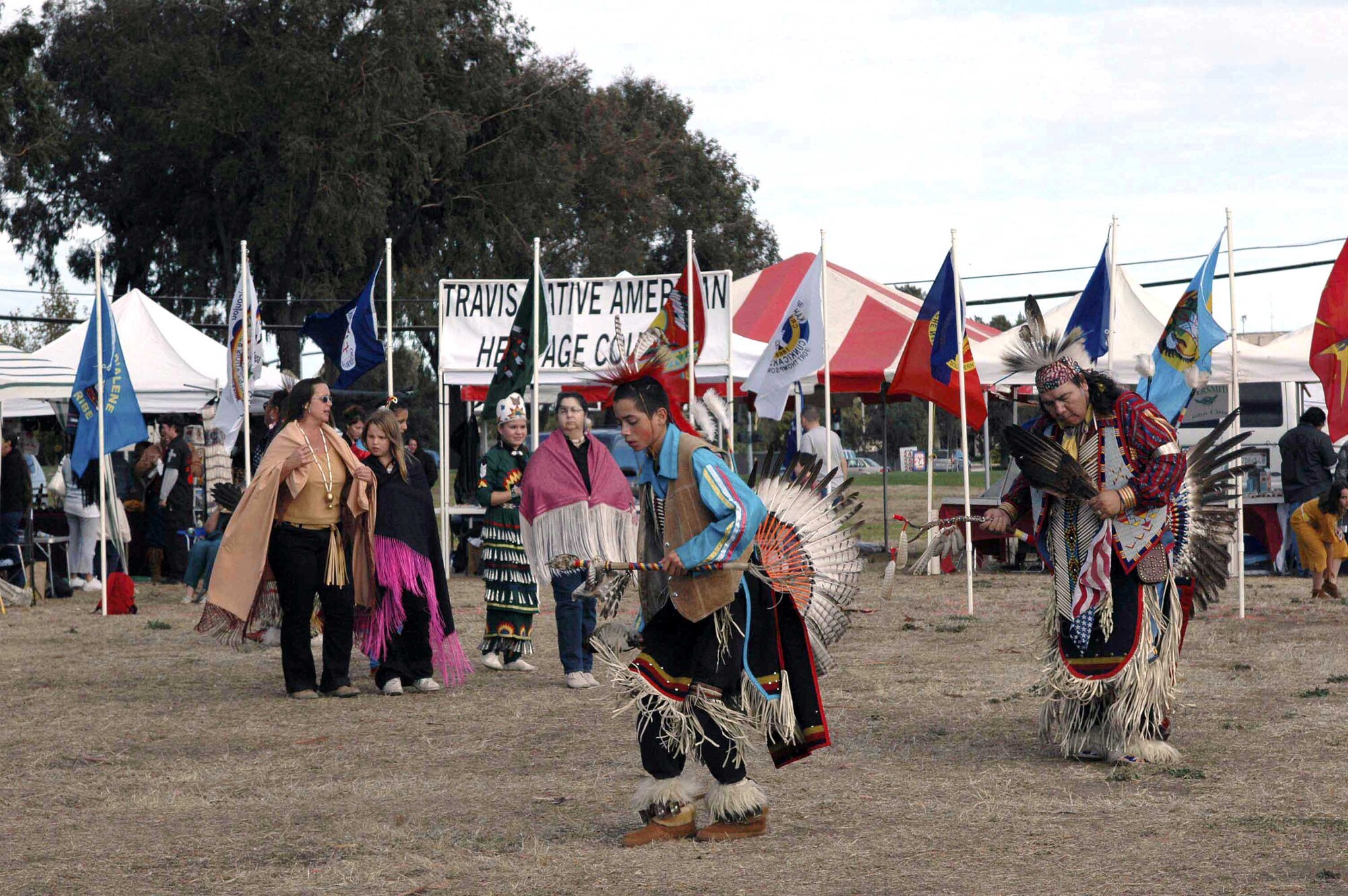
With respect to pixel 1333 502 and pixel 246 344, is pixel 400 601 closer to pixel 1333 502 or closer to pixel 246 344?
pixel 246 344

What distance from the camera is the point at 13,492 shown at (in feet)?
46.8

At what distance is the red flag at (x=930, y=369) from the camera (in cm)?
1266

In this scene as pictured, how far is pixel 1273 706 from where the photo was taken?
7531mm

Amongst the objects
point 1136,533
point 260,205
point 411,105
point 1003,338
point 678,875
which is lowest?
point 678,875

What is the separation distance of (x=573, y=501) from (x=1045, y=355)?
117 inches

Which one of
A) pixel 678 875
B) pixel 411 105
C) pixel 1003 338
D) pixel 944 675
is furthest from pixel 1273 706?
pixel 411 105

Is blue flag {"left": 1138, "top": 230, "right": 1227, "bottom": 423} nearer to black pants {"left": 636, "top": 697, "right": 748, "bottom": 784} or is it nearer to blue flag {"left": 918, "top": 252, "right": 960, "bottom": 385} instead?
blue flag {"left": 918, "top": 252, "right": 960, "bottom": 385}

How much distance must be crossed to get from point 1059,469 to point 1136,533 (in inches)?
16.2

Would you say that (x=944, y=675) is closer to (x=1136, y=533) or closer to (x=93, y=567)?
(x=1136, y=533)

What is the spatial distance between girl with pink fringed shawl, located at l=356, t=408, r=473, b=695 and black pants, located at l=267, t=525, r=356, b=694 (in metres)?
0.20

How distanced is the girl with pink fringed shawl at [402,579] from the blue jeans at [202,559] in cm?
490

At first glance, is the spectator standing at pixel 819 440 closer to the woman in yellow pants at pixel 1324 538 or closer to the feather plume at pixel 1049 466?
the woman in yellow pants at pixel 1324 538

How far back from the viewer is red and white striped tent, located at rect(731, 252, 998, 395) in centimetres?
1686

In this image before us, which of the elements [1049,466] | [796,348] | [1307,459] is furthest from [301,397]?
[1307,459]
